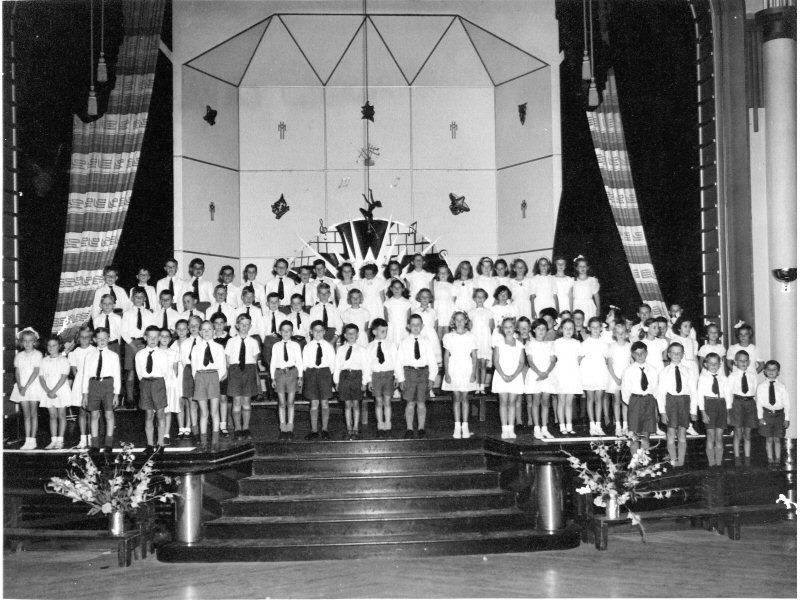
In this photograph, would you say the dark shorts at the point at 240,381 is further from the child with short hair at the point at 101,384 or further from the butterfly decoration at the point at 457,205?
the butterfly decoration at the point at 457,205

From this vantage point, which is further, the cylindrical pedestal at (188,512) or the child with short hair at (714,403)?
the child with short hair at (714,403)

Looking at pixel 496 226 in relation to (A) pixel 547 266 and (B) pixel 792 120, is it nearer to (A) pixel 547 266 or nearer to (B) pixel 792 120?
(A) pixel 547 266

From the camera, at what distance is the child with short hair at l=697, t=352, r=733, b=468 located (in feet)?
27.8

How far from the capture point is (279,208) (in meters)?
13.5

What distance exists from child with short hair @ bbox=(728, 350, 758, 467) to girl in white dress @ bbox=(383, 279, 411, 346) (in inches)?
133

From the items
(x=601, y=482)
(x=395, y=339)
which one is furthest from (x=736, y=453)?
(x=395, y=339)

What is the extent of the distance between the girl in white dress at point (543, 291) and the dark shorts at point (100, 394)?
4.57m


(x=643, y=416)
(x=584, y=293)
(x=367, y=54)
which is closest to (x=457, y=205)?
(x=367, y=54)

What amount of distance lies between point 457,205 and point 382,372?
546 centimetres

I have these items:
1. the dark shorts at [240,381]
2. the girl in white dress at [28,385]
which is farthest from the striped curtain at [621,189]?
the girl in white dress at [28,385]

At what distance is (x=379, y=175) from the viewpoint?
13.7 meters

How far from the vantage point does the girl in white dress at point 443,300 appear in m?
10.1

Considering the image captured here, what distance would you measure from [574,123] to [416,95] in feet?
8.95

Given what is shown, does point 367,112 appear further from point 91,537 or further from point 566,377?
point 91,537
